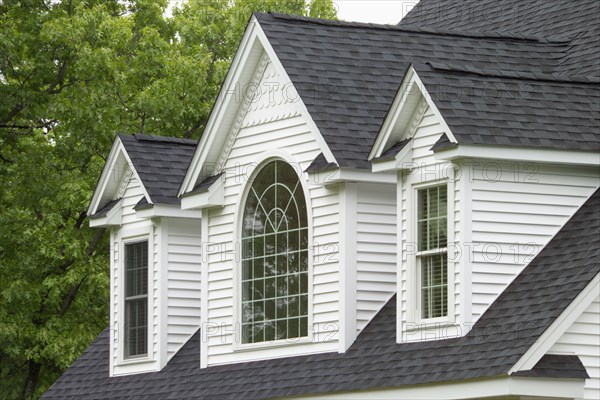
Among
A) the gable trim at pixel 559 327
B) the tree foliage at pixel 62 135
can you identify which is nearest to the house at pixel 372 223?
the gable trim at pixel 559 327

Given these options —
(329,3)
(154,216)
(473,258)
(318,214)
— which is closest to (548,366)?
(473,258)

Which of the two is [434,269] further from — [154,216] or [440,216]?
[154,216]

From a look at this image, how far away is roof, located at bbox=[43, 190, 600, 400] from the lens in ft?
51.6

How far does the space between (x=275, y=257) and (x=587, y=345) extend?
17.5ft

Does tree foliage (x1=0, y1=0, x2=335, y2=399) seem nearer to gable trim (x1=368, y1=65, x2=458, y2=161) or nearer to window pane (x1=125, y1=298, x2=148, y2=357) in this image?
window pane (x1=125, y1=298, x2=148, y2=357)

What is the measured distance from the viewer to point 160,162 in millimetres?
23500

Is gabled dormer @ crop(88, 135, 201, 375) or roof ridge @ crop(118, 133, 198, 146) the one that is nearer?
gabled dormer @ crop(88, 135, 201, 375)

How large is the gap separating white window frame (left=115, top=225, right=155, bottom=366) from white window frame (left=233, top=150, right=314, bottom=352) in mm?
2477

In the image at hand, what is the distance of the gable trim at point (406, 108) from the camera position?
57.4ft

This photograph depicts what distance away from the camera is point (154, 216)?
2247 cm

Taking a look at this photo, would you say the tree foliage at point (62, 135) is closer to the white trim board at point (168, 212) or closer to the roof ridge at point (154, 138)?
the roof ridge at point (154, 138)

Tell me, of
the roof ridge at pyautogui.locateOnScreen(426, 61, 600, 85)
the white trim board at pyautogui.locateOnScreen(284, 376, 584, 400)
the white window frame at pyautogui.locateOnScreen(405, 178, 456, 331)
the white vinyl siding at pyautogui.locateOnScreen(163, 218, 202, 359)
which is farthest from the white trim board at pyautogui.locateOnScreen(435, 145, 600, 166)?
the white vinyl siding at pyautogui.locateOnScreen(163, 218, 202, 359)

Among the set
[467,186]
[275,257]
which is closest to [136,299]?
[275,257]

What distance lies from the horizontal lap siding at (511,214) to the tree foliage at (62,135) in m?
18.3
